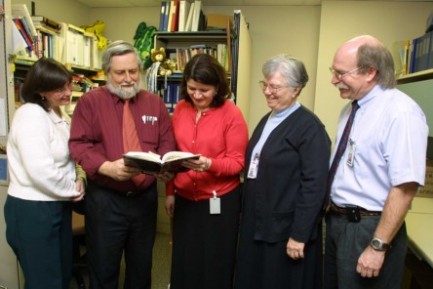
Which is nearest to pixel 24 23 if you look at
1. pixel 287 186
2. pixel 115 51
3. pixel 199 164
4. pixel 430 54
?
pixel 115 51

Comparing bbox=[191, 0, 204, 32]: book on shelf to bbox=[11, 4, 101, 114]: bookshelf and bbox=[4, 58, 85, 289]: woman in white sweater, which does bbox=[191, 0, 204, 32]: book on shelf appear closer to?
bbox=[11, 4, 101, 114]: bookshelf

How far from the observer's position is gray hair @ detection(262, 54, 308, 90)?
1.39 meters

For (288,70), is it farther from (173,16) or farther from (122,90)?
(173,16)

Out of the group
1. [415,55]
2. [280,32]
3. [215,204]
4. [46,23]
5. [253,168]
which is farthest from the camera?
[280,32]

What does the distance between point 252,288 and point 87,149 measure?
101 cm

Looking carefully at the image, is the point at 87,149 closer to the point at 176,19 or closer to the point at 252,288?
the point at 252,288

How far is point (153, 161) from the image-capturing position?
125 centimetres

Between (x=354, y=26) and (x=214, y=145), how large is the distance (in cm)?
280

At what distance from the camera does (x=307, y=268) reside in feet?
4.74

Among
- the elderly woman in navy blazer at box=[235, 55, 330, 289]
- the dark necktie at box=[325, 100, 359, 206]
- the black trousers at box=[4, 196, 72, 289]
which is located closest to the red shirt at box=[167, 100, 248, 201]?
the elderly woman in navy blazer at box=[235, 55, 330, 289]

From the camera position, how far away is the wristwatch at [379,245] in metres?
1.15

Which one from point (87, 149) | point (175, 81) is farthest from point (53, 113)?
point (175, 81)

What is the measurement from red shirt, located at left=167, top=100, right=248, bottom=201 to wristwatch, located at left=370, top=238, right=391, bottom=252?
0.64 meters

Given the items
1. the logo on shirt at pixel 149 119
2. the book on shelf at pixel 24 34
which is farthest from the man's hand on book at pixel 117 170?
the book on shelf at pixel 24 34
